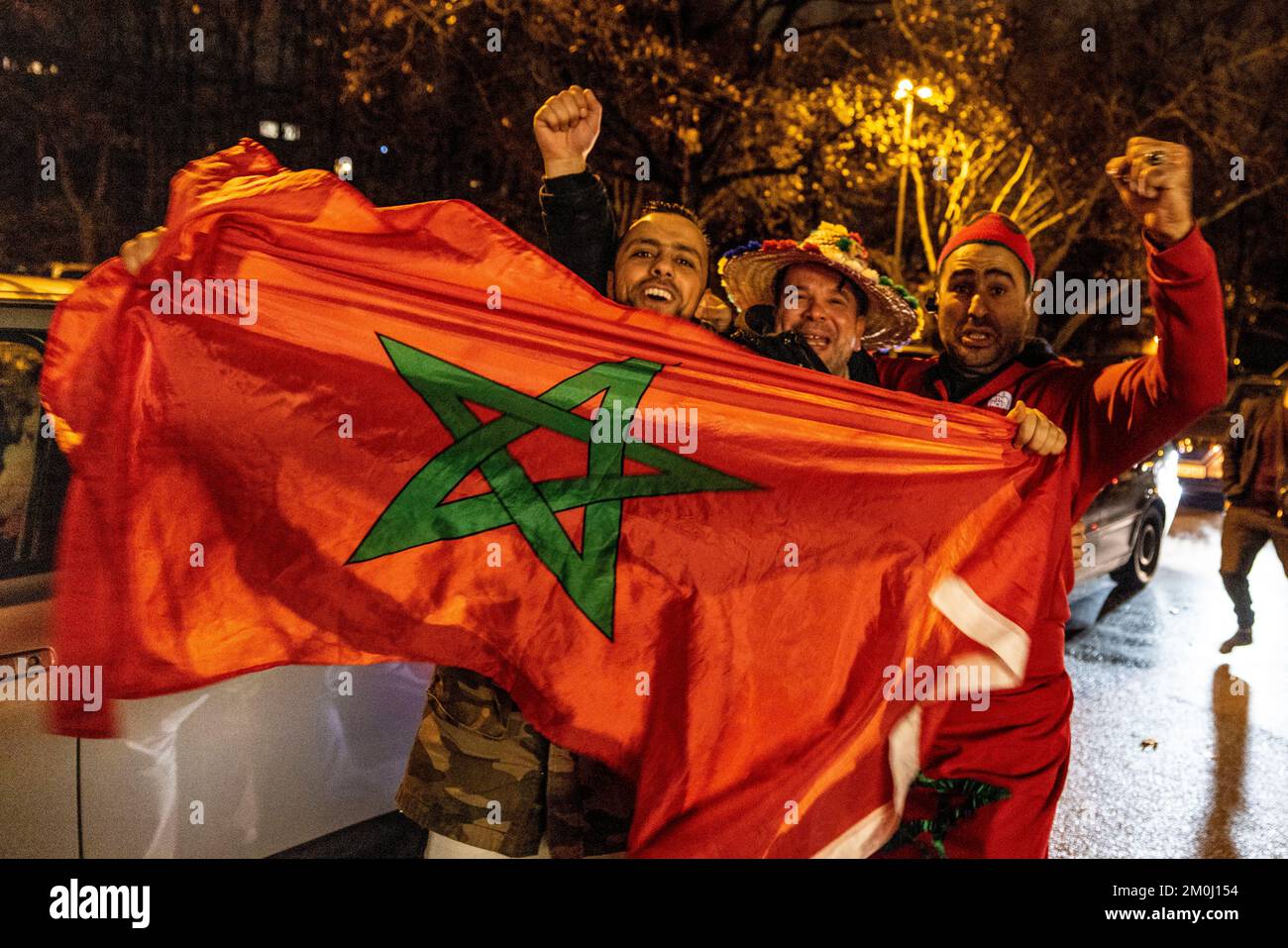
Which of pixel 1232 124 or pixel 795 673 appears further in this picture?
pixel 1232 124

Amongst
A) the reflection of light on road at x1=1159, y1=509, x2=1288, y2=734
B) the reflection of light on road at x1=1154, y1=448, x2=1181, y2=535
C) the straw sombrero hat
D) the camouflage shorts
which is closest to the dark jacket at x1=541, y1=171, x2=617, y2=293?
the straw sombrero hat

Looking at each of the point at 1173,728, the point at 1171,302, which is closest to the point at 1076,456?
the point at 1171,302

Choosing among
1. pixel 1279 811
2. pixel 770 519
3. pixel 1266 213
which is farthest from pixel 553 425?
pixel 1266 213

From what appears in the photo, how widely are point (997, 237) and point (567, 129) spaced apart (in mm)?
1498

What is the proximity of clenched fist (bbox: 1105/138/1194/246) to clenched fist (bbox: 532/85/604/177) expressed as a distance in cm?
149

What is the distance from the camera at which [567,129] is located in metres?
3.10

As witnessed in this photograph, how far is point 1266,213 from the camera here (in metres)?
27.3

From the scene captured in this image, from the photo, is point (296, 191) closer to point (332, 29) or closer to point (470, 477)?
point (470, 477)

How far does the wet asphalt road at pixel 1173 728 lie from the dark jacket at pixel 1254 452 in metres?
1.24

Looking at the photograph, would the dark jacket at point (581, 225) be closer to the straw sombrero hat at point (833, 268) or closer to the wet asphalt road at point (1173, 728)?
the straw sombrero hat at point (833, 268)

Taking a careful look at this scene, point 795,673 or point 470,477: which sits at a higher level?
point 470,477

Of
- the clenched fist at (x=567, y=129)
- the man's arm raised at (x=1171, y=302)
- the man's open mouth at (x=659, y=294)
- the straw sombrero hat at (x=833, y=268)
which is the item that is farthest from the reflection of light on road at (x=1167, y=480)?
the clenched fist at (x=567, y=129)

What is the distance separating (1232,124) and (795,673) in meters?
19.7
